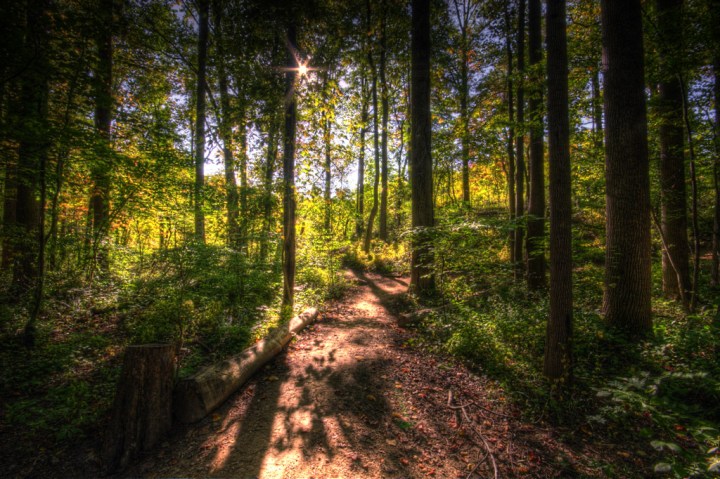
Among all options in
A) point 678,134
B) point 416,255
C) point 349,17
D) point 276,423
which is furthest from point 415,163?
point 276,423

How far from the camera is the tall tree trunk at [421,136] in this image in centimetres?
785

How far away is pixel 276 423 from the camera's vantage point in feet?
11.1

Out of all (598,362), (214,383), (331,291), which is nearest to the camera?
(214,383)

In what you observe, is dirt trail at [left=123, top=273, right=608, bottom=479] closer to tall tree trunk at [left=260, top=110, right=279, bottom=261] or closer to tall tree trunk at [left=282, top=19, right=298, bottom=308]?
tall tree trunk at [left=282, top=19, right=298, bottom=308]

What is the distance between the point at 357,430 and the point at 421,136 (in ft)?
24.4

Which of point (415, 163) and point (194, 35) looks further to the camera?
point (194, 35)

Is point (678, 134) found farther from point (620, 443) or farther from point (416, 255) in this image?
point (620, 443)

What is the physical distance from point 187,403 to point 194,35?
13.6 metres

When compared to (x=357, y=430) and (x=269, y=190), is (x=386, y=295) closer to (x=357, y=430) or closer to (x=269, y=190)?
(x=269, y=190)

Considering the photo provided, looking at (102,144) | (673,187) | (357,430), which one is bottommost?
(357,430)

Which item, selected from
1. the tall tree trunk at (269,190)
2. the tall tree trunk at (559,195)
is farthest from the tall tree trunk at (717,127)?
the tall tree trunk at (269,190)

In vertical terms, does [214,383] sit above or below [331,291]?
below

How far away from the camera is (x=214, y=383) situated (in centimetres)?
365

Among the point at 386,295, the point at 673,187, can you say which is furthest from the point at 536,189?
the point at 386,295
